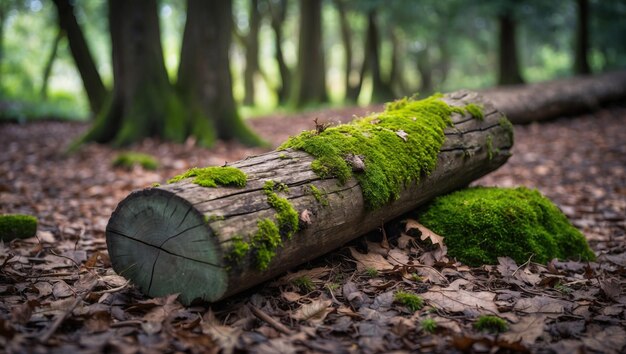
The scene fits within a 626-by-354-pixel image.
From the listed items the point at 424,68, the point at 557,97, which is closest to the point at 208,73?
the point at 557,97

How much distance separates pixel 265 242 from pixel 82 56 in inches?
481

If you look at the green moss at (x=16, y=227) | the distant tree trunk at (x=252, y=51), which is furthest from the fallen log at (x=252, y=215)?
the distant tree trunk at (x=252, y=51)

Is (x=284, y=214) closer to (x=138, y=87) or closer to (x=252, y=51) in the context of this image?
(x=138, y=87)

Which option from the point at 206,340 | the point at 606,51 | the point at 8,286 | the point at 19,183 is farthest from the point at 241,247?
the point at 606,51

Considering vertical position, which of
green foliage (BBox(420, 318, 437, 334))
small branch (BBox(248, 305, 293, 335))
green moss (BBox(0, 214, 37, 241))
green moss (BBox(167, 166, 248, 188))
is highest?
green moss (BBox(167, 166, 248, 188))

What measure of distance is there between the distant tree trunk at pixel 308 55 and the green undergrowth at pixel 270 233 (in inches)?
576

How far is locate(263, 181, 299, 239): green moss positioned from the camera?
2.59 m

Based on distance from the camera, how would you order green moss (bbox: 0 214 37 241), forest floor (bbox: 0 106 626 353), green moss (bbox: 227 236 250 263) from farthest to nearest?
green moss (bbox: 0 214 37 241) < green moss (bbox: 227 236 250 263) < forest floor (bbox: 0 106 626 353)

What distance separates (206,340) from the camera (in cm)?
223

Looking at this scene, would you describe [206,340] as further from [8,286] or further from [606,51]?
[606,51]

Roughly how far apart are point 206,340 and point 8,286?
153 cm

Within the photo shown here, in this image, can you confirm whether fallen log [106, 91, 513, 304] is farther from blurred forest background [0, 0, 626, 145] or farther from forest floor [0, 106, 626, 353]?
blurred forest background [0, 0, 626, 145]

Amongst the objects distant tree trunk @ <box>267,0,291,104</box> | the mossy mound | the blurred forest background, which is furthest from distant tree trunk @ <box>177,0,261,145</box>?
distant tree trunk @ <box>267,0,291,104</box>

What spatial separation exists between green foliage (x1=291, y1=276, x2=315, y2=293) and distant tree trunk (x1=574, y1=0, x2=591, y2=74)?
15026mm
